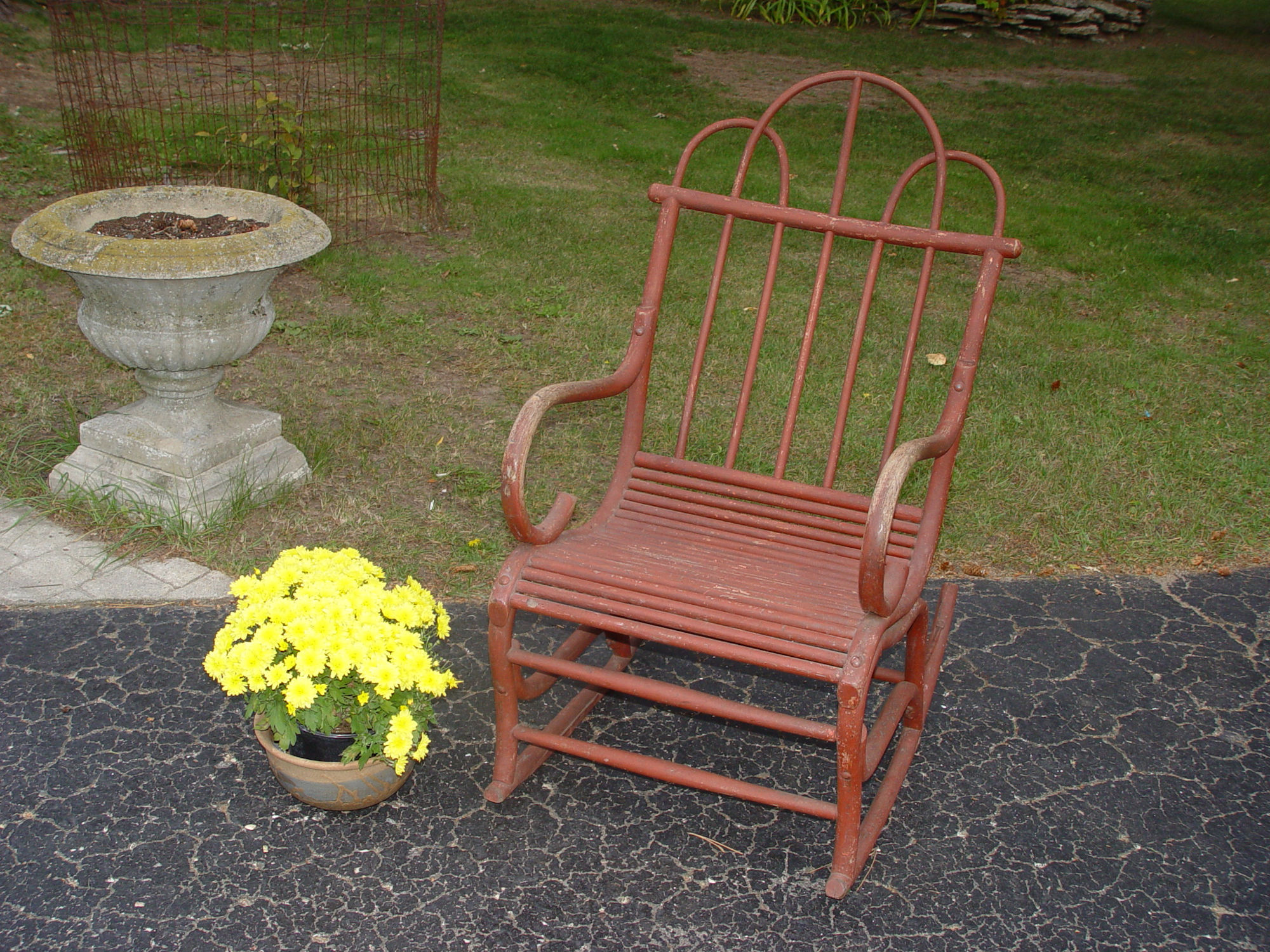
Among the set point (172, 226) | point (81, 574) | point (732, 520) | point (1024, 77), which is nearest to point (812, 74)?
point (1024, 77)

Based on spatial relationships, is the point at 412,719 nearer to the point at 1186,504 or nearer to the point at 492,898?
the point at 492,898

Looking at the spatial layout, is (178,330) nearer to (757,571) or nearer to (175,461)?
(175,461)

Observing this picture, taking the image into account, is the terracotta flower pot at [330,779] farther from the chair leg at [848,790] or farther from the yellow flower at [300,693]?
the chair leg at [848,790]

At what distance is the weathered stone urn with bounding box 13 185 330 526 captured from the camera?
3324mm

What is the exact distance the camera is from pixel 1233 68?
12.4 m

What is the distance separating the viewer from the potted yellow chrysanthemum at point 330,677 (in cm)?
244

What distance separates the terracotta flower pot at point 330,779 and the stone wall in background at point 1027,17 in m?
12.5

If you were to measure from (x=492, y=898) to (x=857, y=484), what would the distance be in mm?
2271

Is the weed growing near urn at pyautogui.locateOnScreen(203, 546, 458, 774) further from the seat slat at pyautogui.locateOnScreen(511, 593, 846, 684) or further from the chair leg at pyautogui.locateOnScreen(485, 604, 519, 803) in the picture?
the seat slat at pyautogui.locateOnScreen(511, 593, 846, 684)

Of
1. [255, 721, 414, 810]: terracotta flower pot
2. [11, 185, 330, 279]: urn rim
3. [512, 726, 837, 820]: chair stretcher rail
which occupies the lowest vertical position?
[255, 721, 414, 810]: terracotta flower pot

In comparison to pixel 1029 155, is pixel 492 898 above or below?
below

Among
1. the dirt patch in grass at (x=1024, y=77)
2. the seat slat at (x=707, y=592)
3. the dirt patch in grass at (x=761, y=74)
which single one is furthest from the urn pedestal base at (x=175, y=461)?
the dirt patch in grass at (x=1024, y=77)

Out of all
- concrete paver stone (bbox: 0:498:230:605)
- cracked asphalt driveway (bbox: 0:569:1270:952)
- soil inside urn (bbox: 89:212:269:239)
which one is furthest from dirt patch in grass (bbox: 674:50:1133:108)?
cracked asphalt driveway (bbox: 0:569:1270:952)

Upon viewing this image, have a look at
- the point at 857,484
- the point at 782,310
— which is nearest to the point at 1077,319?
the point at 782,310
